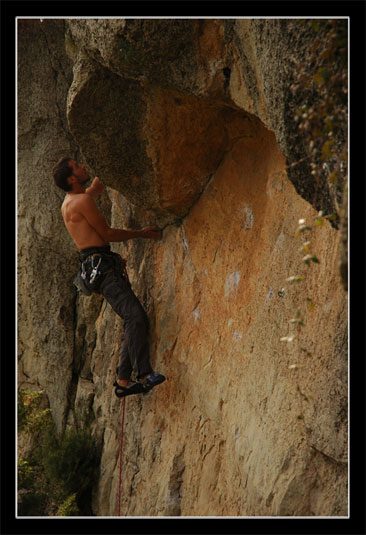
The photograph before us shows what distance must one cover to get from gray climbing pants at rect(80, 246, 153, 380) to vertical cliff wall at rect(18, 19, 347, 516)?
28cm

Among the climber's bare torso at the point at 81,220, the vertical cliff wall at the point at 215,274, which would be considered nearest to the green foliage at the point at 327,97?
the vertical cliff wall at the point at 215,274

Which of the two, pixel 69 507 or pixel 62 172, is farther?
pixel 69 507

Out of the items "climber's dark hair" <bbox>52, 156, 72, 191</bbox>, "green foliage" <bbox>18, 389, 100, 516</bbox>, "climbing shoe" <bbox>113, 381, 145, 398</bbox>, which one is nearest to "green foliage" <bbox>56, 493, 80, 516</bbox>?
"green foliage" <bbox>18, 389, 100, 516</bbox>

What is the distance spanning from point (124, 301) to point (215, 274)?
39.5 inches

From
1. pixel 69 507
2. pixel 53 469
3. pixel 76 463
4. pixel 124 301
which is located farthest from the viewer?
pixel 53 469

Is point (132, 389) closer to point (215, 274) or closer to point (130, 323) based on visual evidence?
point (130, 323)

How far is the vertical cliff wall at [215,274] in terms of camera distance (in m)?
3.67

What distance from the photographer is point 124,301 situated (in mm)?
5910

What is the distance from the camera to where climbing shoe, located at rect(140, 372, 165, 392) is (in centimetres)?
571

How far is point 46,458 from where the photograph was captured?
818 centimetres

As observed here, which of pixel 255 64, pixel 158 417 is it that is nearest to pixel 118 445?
pixel 158 417

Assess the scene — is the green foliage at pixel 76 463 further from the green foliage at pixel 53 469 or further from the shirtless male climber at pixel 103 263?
the shirtless male climber at pixel 103 263

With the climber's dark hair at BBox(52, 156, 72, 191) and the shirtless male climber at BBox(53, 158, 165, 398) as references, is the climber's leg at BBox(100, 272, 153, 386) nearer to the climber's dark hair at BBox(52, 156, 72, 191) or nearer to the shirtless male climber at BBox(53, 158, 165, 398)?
the shirtless male climber at BBox(53, 158, 165, 398)

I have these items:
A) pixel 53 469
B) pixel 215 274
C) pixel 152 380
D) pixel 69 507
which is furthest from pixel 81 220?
pixel 53 469
